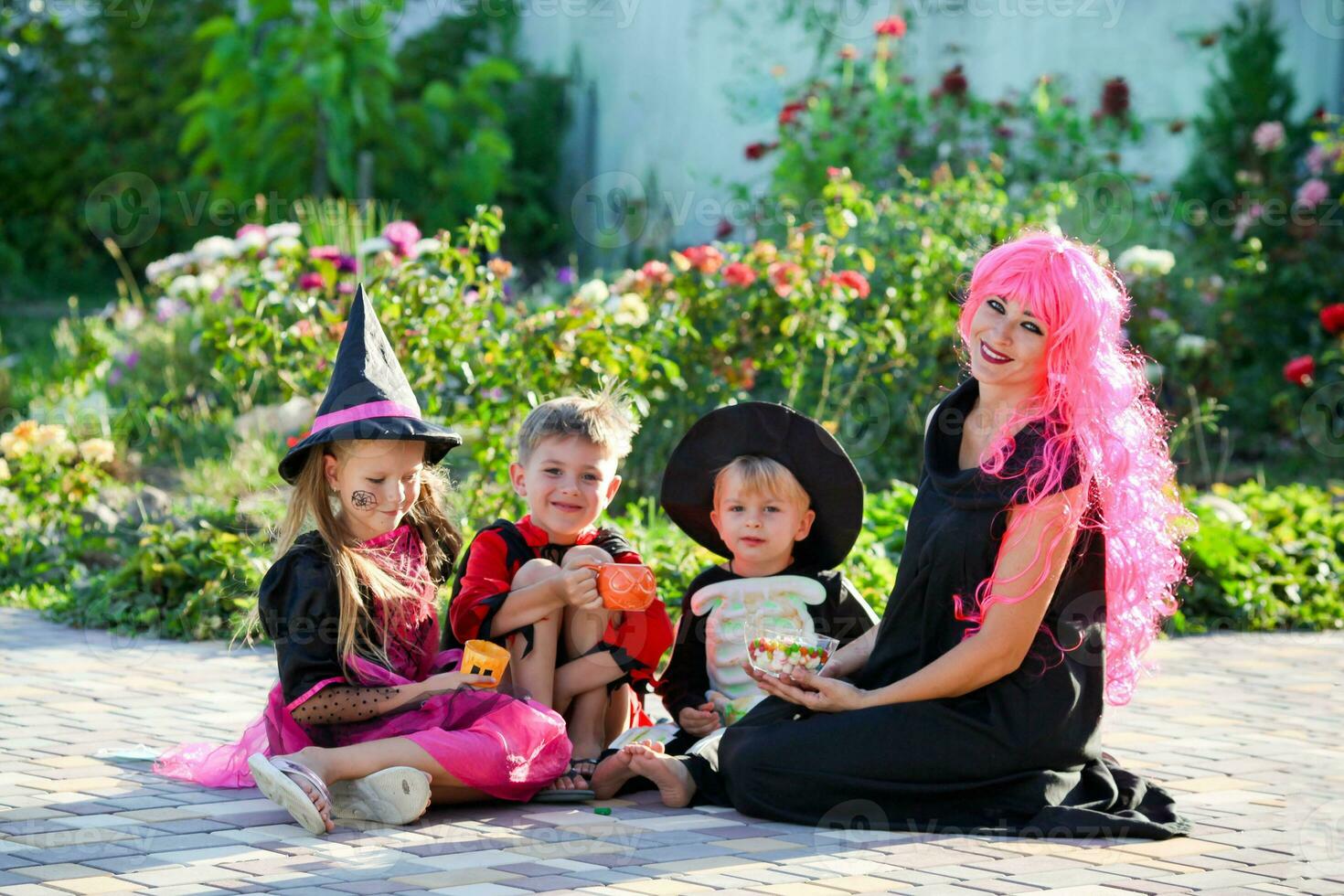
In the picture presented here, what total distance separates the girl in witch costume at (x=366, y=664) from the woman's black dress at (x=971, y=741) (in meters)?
0.62

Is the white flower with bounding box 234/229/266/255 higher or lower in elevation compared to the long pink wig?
higher

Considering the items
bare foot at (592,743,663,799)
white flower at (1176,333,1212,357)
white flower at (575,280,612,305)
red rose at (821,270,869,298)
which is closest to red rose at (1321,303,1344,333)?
white flower at (1176,333,1212,357)

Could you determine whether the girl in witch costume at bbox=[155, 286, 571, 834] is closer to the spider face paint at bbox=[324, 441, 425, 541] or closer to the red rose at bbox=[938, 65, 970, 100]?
the spider face paint at bbox=[324, 441, 425, 541]

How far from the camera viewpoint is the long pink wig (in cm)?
365

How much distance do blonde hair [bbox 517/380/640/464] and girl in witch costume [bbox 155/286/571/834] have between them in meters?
0.26

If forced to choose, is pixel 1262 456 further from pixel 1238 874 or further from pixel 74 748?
pixel 74 748

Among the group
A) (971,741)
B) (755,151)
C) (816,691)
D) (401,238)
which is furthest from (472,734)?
(755,151)

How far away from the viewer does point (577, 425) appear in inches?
166

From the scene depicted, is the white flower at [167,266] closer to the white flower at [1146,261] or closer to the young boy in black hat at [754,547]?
the white flower at [1146,261]

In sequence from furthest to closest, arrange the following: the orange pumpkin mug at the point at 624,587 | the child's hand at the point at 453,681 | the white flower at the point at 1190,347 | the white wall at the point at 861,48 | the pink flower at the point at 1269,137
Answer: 1. the white wall at the point at 861,48
2. the pink flower at the point at 1269,137
3. the white flower at the point at 1190,347
4. the orange pumpkin mug at the point at 624,587
5. the child's hand at the point at 453,681

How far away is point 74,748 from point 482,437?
2.36m

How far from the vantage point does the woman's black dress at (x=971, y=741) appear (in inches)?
144

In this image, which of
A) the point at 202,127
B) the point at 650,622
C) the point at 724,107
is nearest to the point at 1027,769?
the point at 650,622

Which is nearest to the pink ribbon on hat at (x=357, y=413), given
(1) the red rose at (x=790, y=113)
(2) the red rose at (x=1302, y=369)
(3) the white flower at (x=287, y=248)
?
(3) the white flower at (x=287, y=248)
